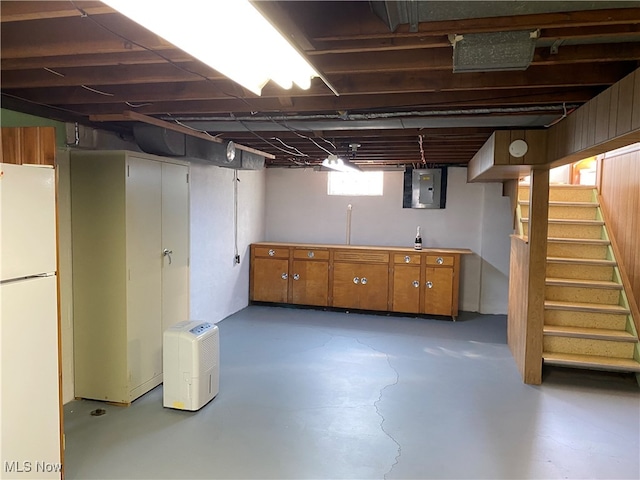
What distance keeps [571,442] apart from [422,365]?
5.01 ft

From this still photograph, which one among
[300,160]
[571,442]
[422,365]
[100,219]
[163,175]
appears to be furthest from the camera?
[300,160]

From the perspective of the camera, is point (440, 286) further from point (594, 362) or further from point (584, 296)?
point (594, 362)

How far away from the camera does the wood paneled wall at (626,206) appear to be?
415cm

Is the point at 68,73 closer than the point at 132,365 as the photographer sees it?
Yes

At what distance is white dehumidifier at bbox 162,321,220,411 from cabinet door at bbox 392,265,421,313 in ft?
11.3

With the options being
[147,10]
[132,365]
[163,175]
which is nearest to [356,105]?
[163,175]

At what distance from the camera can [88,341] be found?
11.1 ft

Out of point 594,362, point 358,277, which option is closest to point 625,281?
point 594,362

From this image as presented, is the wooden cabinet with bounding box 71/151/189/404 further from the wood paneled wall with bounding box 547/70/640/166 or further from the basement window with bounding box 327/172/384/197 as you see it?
the basement window with bounding box 327/172/384/197

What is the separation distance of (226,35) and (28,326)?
167cm

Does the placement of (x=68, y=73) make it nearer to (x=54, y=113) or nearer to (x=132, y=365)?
(x=54, y=113)

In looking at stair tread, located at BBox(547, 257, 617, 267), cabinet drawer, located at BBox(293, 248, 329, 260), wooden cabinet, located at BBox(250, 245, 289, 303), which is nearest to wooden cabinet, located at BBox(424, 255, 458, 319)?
cabinet drawer, located at BBox(293, 248, 329, 260)

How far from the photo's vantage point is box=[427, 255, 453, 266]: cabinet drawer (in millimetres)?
6000

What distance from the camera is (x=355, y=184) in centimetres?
709
